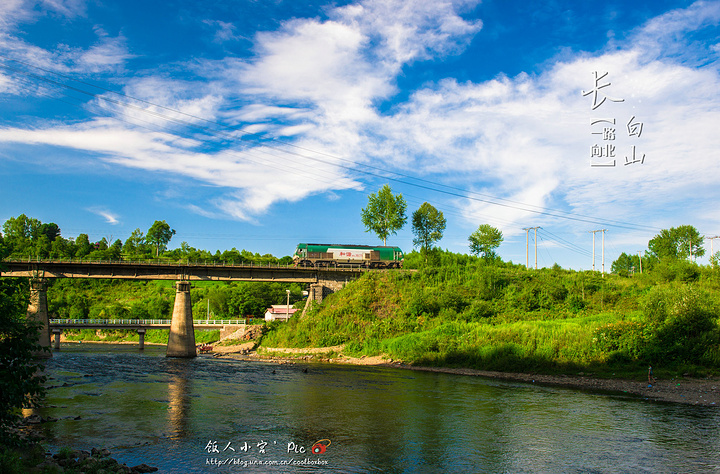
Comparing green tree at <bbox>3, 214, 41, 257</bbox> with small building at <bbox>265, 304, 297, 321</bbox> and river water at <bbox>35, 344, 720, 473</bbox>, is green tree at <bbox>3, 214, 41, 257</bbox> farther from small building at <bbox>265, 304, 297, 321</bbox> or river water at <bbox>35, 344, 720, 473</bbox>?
river water at <bbox>35, 344, 720, 473</bbox>

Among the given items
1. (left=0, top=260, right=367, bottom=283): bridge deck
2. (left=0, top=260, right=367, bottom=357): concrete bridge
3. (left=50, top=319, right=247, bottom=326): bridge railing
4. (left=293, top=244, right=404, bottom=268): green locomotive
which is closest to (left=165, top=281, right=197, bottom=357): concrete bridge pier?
(left=0, top=260, right=367, bottom=357): concrete bridge

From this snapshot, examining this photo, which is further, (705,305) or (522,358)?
(522,358)

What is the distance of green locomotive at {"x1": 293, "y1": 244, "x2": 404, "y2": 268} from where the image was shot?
82.4 metres

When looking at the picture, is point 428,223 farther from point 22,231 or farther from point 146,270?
point 22,231

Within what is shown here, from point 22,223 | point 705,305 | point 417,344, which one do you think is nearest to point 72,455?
point 417,344

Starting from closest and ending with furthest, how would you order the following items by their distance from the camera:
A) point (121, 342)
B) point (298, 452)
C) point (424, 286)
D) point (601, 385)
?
point (298, 452) → point (601, 385) → point (424, 286) → point (121, 342)

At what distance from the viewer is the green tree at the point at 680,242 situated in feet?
395

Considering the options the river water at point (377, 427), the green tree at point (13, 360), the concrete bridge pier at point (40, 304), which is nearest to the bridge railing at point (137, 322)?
the concrete bridge pier at point (40, 304)

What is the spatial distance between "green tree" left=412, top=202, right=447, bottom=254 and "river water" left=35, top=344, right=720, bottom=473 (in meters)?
50.8

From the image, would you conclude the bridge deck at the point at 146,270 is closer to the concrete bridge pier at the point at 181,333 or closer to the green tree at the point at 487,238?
the concrete bridge pier at the point at 181,333

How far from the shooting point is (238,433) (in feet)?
76.5

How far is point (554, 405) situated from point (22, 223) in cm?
22294

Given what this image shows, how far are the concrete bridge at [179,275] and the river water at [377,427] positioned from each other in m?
27.2

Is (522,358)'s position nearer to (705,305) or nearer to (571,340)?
(571,340)
